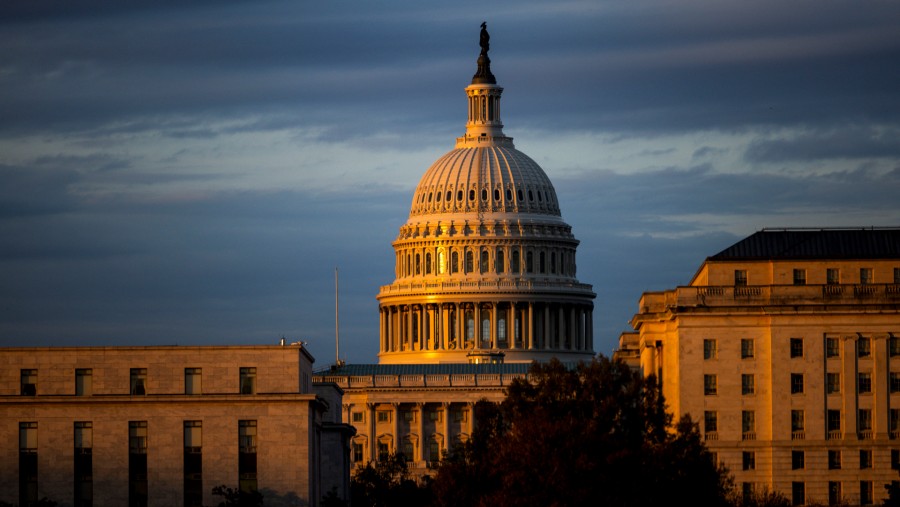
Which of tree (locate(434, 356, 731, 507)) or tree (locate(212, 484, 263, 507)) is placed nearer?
tree (locate(434, 356, 731, 507))

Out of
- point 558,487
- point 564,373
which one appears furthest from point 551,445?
point 564,373

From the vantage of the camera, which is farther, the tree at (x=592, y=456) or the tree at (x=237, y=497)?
the tree at (x=237, y=497)

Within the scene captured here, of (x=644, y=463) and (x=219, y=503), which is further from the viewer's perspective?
(x=219, y=503)

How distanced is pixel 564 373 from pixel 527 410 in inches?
114

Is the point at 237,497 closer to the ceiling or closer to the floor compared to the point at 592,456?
closer to the floor

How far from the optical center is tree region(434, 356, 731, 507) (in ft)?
595

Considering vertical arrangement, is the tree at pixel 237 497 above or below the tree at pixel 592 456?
below

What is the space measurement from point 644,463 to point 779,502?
16.0m

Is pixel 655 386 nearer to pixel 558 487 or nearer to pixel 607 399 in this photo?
pixel 607 399

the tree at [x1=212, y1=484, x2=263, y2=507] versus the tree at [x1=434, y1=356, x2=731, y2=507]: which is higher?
the tree at [x1=434, y1=356, x2=731, y2=507]

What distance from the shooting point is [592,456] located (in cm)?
18438

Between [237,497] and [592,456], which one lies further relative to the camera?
[237,497]

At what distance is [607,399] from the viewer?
19325cm

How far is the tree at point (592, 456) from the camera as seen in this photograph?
181 meters
